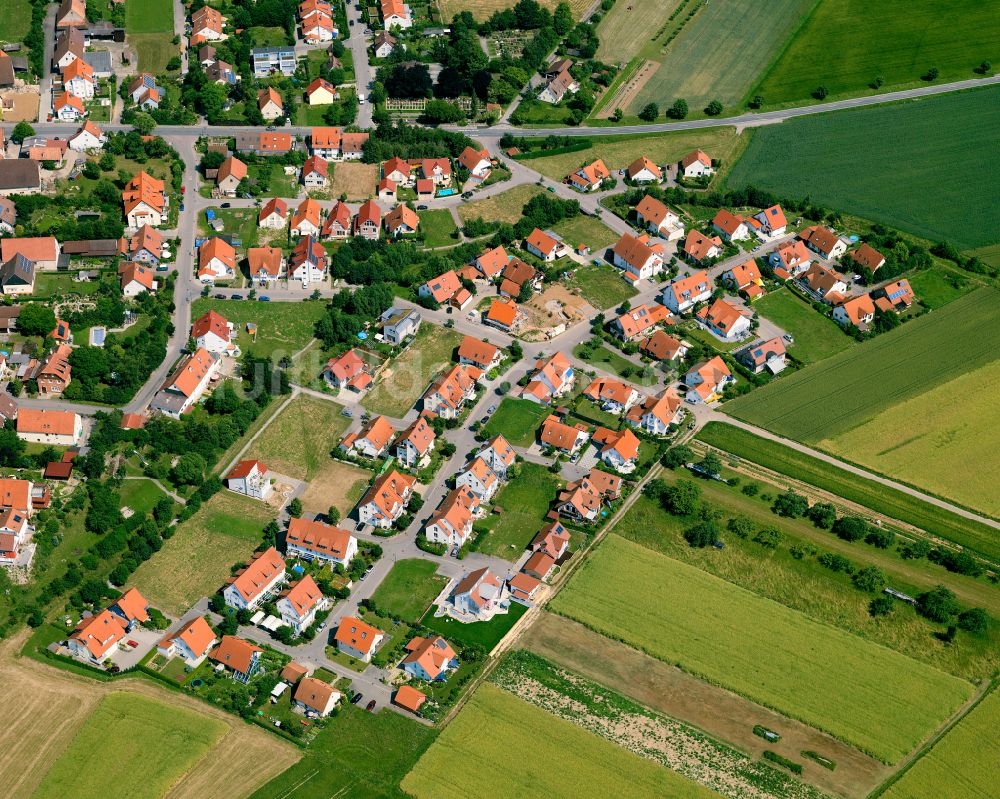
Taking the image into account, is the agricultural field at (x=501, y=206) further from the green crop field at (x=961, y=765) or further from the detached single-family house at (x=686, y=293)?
the green crop field at (x=961, y=765)

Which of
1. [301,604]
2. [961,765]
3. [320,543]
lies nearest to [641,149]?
[320,543]

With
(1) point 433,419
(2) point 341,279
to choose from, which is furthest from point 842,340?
(2) point 341,279

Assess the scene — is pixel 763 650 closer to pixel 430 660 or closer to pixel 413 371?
pixel 430 660

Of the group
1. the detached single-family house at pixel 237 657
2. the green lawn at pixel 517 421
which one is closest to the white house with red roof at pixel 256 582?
the detached single-family house at pixel 237 657

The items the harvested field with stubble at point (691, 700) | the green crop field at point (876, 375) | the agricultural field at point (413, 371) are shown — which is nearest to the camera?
the harvested field with stubble at point (691, 700)

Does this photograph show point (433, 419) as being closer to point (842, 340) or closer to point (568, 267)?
point (568, 267)

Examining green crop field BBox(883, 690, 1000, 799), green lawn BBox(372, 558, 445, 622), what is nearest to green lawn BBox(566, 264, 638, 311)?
green lawn BBox(372, 558, 445, 622)
